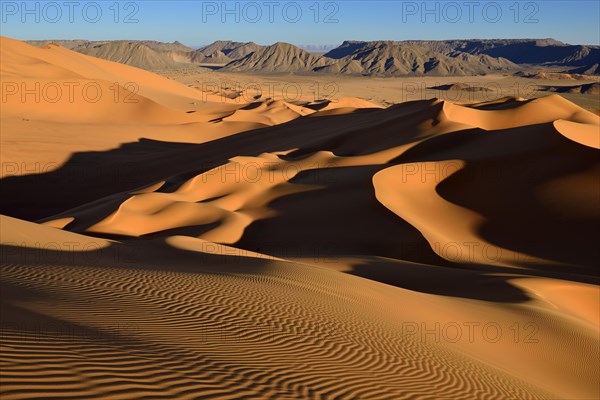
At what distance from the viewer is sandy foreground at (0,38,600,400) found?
4.59 metres

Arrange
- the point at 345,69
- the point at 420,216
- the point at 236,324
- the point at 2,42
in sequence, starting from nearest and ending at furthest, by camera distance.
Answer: the point at 236,324 → the point at 420,216 → the point at 2,42 → the point at 345,69

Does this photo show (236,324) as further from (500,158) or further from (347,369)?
(500,158)

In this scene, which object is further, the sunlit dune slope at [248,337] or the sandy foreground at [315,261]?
the sandy foreground at [315,261]

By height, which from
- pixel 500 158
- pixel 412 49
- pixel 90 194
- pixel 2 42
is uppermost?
pixel 412 49

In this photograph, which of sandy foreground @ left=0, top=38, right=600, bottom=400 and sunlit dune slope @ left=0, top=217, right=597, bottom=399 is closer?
sunlit dune slope @ left=0, top=217, right=597, bottom=399

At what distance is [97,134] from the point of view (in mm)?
29875

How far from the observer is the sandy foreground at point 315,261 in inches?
181

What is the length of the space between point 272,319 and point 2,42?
4679 cm

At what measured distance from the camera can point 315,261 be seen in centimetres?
1135

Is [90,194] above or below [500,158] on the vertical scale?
below

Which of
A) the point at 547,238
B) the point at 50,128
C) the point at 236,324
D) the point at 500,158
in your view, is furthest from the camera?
the point at 50,128

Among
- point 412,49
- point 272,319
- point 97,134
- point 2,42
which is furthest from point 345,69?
point 272,319

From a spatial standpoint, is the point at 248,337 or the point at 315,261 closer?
the point at 248,337

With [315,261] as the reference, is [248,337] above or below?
above
